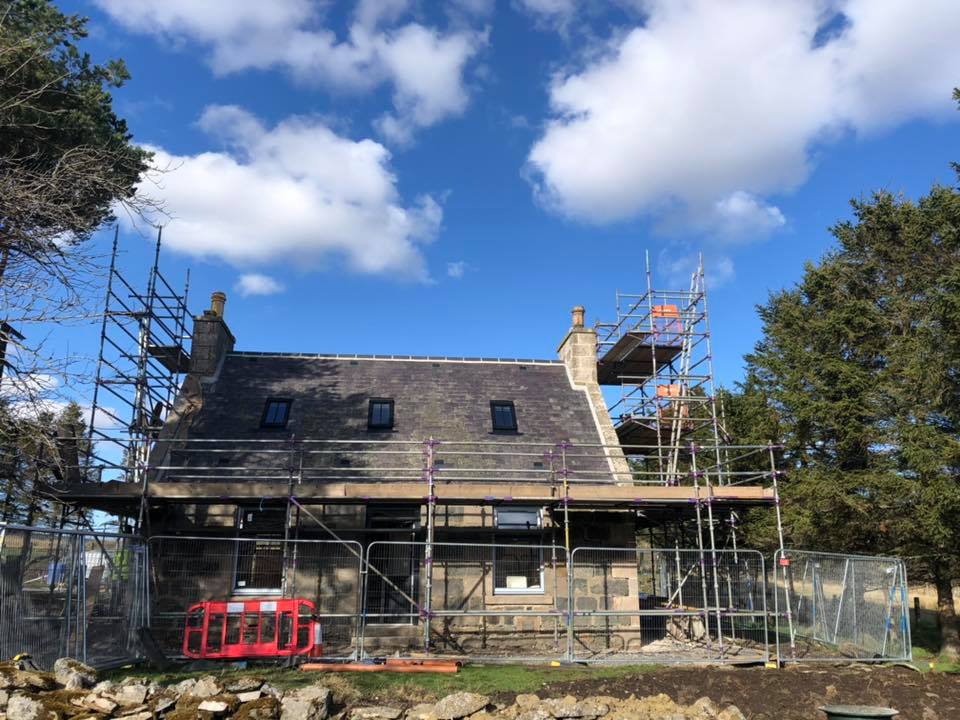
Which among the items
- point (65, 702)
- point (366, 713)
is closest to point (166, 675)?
point (65, 702)

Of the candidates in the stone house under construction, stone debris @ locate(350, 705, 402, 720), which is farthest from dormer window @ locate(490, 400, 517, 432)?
stone debris @ locate(350, 705, 402, 720)

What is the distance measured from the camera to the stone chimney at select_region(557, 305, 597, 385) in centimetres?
2156

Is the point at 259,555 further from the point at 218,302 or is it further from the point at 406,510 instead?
the point at 218,302

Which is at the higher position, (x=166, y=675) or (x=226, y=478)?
(x=226, y=478)

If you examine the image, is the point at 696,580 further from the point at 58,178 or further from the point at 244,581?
the point at 58,178

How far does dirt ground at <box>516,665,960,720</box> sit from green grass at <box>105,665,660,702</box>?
1.87 feet

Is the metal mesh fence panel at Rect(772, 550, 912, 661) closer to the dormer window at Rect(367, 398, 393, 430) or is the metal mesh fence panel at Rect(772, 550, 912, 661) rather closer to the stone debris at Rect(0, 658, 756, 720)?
the stone debris at Rect(0, 658, 756, 720)

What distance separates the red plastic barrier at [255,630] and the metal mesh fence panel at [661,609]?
17.5ft

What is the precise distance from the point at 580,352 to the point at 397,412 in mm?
6026

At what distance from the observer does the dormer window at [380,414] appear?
62.2ft

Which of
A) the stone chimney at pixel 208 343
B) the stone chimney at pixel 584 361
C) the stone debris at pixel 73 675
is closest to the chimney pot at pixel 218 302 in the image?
the stone chimney at pixel 208 343

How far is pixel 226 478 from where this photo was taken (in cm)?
1681

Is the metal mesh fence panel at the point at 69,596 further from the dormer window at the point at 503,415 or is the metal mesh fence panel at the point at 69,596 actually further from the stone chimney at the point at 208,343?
the dormer window at the point at 503,415

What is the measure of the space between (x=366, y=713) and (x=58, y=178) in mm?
8900
